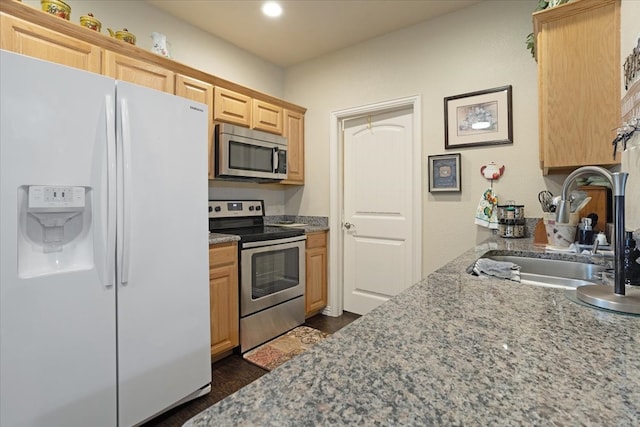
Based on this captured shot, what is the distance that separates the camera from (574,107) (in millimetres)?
1587

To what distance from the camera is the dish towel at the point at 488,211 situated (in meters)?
2.23

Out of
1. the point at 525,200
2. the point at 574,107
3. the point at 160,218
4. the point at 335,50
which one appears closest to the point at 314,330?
the point at 160,218

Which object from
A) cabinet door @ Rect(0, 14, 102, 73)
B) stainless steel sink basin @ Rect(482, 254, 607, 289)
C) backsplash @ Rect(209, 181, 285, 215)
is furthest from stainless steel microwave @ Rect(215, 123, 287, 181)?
stainless steel sink basin @ Rect(482, 254, 607, 289)

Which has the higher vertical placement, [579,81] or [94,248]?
[579,81]

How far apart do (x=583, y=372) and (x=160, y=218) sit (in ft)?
5.44

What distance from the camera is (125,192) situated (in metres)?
1.43

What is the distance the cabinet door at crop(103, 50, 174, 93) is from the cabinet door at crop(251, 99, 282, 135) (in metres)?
0.75

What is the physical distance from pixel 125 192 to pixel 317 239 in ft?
6.11

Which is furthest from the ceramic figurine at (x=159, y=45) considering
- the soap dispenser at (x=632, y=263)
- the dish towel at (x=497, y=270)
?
the soap dispenser at (x=632, y=263)

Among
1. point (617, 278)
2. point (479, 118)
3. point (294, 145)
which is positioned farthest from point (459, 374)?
point (294, 145)

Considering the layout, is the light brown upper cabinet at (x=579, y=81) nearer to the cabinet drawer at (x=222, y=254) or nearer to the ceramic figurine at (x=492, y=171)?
the ceramic figurine at (x=492, y=171)

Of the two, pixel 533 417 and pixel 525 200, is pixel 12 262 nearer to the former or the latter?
pixel 533 417

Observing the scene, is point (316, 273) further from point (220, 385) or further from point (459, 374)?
point (459, 374)

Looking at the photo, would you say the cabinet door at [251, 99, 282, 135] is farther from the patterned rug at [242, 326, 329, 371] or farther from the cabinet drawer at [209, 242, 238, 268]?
the patterned rug at [242, 326, 329, 371]
